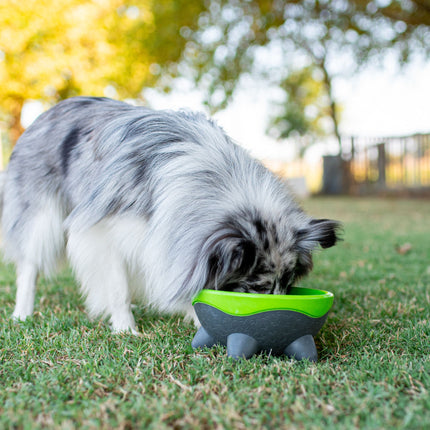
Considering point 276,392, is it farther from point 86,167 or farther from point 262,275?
point 86,167

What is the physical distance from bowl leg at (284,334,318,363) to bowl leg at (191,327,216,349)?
1.23ft

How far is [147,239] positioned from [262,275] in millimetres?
648

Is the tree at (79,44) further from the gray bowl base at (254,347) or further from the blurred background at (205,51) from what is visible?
the gray bowl base at (254,347)

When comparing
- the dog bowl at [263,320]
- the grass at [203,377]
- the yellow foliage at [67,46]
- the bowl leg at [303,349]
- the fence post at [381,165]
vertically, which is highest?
the yellow foliage at [67,46]

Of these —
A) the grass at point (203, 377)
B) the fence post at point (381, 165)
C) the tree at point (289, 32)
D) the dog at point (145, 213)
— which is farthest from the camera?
the fence post at point (381, 165)

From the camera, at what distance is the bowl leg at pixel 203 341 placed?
208 cm

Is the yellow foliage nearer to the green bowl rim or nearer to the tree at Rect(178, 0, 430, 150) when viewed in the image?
the tree at Rect(178, 0, 430, 150)

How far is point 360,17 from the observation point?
10953 mm

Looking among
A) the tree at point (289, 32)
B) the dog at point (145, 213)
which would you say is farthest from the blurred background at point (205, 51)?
the dog at point (145, 213)

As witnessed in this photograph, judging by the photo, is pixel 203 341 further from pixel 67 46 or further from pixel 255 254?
pixel 67 46

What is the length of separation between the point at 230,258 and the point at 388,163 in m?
14.2

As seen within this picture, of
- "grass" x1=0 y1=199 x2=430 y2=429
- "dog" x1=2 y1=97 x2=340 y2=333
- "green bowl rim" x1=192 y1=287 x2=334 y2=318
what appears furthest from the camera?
"dog" x1=2 y1=97 x2=340 y2=333

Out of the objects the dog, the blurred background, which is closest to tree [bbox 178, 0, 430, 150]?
the blurred background

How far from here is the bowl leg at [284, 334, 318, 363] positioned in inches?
75.5
